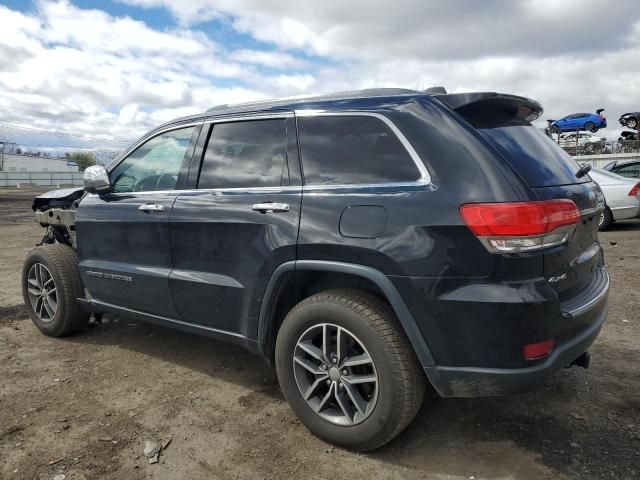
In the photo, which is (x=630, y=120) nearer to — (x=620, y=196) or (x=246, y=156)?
(x=620, y=196)

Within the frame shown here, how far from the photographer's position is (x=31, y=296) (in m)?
4.55

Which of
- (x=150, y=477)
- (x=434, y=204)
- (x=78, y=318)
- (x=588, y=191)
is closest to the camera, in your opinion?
(x=434, y=204)

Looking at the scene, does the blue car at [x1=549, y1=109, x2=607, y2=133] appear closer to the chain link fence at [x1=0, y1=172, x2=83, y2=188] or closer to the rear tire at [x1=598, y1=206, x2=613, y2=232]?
the rear tire at [x1=598, y1=206, x2=613, y2=232]

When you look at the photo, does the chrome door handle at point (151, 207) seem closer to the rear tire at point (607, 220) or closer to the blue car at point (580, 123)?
the rear tire at point (607, 220)

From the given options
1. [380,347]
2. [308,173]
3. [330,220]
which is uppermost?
[308,173]

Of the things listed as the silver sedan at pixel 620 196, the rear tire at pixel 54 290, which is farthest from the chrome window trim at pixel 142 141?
the silver sedan at pixel 620 196

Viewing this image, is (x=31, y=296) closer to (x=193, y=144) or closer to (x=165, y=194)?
(x=165, y=194)

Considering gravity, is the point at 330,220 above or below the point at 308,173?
below

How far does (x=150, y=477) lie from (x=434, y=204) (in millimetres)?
1921

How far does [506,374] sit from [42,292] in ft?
13.0

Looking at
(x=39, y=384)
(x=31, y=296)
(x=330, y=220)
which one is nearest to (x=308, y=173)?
(x=330, y=220)

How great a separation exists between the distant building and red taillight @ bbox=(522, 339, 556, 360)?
95447 mm

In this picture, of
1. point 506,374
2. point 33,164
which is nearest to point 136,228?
point 506,374

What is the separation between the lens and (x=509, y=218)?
7.16ft
